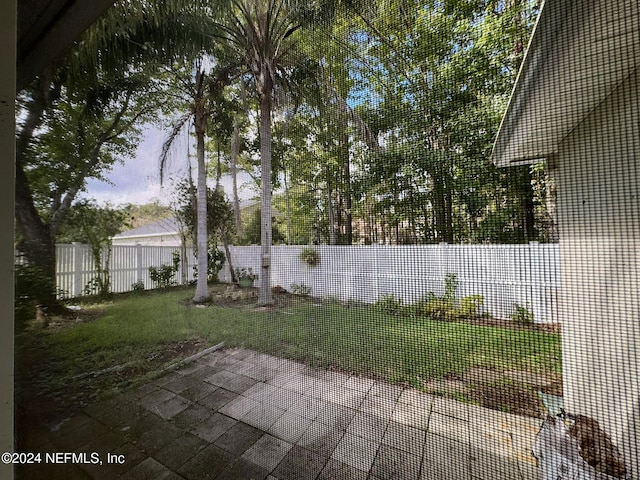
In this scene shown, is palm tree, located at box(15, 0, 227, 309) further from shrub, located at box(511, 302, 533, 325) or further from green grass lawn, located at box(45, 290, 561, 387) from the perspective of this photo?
shrub, located at box(511, 302, 533, 325)

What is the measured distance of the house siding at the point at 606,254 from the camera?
1.84 feet

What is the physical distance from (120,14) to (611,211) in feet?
5.60

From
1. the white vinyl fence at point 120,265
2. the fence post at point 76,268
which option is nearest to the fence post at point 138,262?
the white vinyl fence at point 120,265

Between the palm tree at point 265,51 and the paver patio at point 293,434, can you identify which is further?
the palm tree at point 265,51

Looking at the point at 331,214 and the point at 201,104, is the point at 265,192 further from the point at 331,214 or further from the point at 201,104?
the point at 201,104

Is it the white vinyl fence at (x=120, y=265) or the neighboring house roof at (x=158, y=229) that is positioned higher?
the neighboring house roof at (x=158, y=229)

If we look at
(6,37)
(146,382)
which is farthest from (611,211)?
(146,382)

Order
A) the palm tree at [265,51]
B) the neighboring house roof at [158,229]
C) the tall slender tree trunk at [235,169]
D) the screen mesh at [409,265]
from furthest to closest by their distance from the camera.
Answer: the tall slender tree trunk at [235,169]
the neighboring house roof at [158,229]
the palm tree at [265,51]
the screen mesh at [409,265]

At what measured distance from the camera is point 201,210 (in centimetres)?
129

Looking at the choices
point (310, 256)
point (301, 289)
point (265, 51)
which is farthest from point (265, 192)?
point (265, 51)

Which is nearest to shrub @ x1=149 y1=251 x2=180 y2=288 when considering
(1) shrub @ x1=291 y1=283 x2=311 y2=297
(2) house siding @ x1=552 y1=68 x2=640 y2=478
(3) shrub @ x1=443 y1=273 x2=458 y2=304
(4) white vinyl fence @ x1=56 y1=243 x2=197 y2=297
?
(4) white vinyl fence @ x1=56 y1=243 x2=197 y2=297

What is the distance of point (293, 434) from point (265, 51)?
170cm

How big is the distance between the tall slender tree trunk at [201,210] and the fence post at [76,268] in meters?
0.46

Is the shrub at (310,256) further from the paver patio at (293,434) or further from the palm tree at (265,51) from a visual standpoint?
the paver patio at (293,434)
